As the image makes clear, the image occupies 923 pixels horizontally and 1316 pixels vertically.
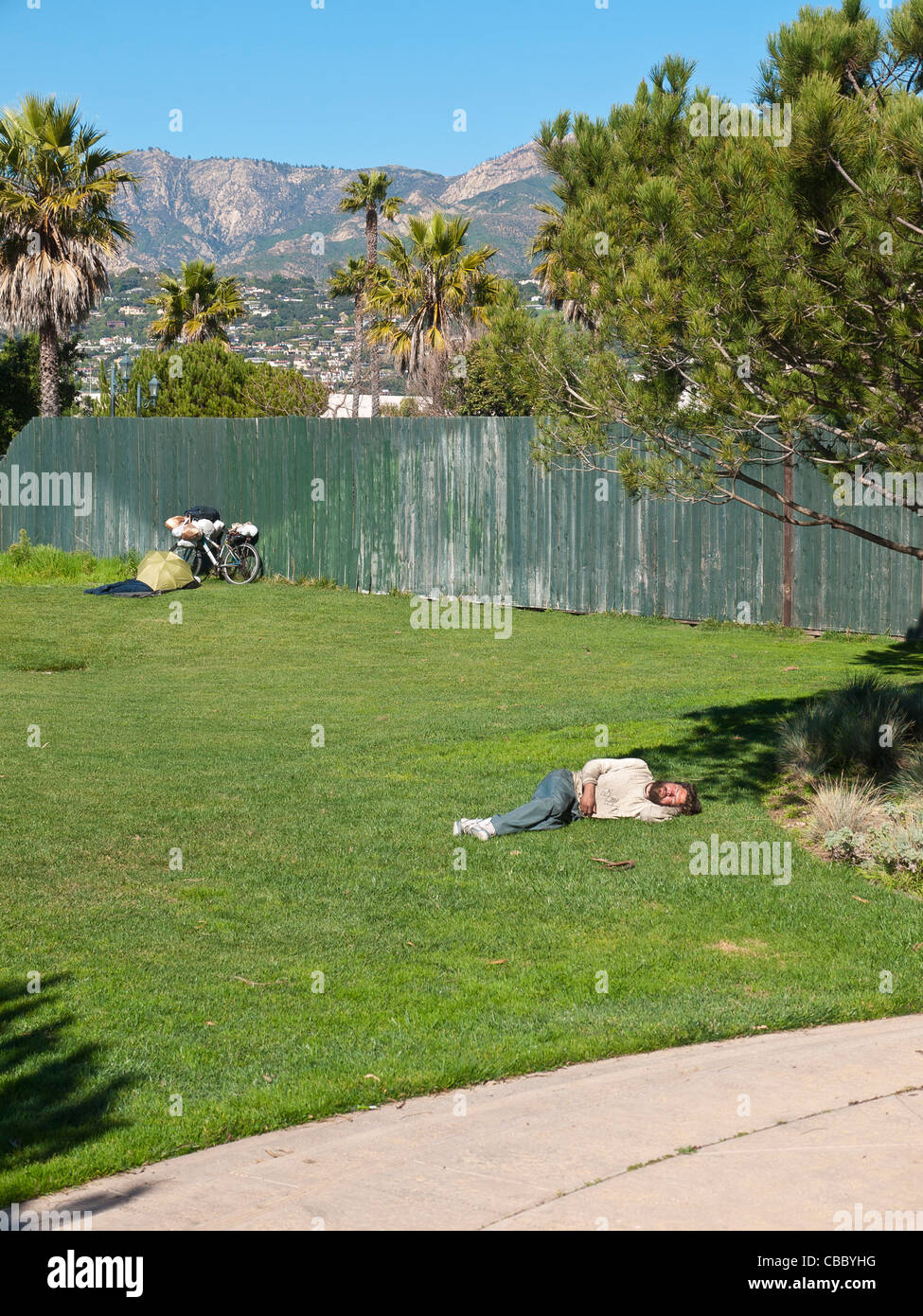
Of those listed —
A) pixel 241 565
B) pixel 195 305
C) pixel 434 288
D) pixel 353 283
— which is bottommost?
pixel 241 565

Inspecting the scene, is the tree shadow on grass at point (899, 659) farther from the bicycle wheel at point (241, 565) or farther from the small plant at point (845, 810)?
the bicycle wheel at point (241, 565)

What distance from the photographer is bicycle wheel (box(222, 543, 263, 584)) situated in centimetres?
2298

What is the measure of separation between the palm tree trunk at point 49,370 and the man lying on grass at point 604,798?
25.9 meters

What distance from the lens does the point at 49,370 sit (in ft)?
107

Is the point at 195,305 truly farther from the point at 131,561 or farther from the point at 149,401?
the point at 131,561

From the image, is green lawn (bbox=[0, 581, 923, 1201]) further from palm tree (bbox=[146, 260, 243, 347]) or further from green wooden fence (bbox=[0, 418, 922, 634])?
palm tree (bbox=[146, 260, 243, 347])

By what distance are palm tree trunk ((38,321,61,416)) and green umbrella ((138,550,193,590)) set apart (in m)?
11.9

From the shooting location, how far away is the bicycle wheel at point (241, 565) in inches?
905

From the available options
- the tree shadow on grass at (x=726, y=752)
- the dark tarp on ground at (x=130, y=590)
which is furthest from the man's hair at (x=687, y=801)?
the dark tarp on ground at (x=130, y=590)

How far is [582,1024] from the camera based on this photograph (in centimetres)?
573

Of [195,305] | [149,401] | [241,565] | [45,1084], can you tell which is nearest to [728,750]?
[45,1084]

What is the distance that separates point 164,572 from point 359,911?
1513 cm
